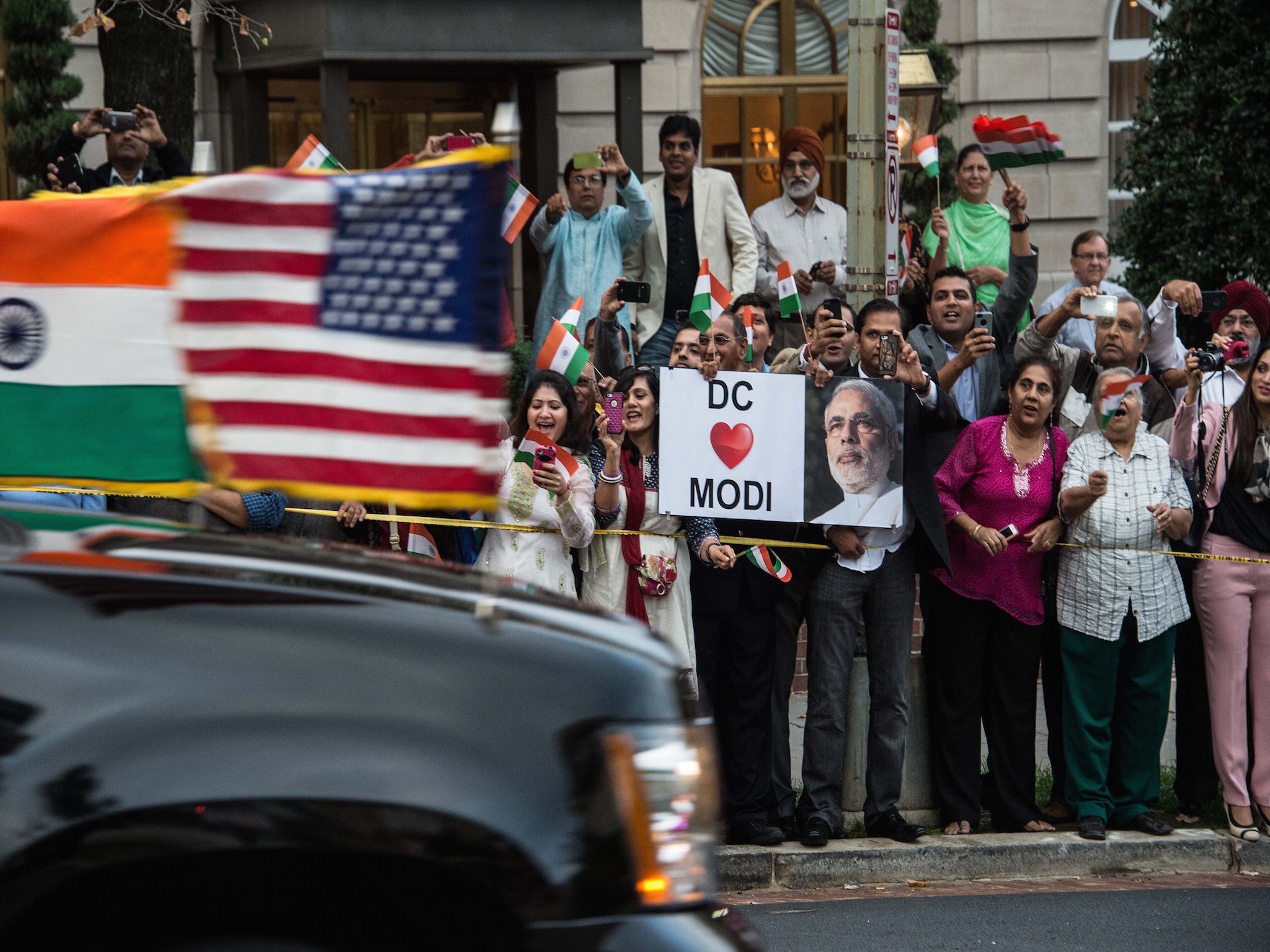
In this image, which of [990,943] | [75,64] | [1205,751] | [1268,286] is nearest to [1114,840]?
[1205,751]

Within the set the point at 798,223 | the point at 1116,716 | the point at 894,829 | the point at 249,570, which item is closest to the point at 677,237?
the point at 798,223

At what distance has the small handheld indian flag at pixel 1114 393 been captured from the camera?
24.1ft

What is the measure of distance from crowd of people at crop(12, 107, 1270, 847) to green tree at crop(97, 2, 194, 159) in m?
2.33

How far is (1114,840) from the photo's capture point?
7.28 m

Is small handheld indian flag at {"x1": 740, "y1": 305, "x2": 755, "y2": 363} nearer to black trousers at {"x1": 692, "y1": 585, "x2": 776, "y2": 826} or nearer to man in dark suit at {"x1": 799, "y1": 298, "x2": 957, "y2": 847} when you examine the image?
man in dark suit at {"x1": 799, "y1": 298, "x2": 957, "y2": 847}

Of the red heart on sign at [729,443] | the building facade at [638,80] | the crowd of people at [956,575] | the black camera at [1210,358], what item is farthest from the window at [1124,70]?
the red heart on sign at [729,443]

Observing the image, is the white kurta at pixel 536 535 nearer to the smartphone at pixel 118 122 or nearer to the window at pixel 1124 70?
the smartphone at pixel 118 122

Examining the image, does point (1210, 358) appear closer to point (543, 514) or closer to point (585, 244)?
point (543, 514)

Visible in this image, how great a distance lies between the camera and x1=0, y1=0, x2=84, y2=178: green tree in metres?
11.7

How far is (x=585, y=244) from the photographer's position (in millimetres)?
10328

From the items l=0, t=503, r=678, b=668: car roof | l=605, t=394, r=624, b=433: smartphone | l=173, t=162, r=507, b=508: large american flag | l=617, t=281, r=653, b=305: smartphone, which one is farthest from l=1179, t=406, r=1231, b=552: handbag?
l=0, t=503, r=678, b=668: car roof

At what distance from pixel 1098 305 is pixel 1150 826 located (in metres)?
2.42

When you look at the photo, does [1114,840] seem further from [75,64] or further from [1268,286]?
[75,64]

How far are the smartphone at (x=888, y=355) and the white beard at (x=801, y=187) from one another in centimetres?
374
